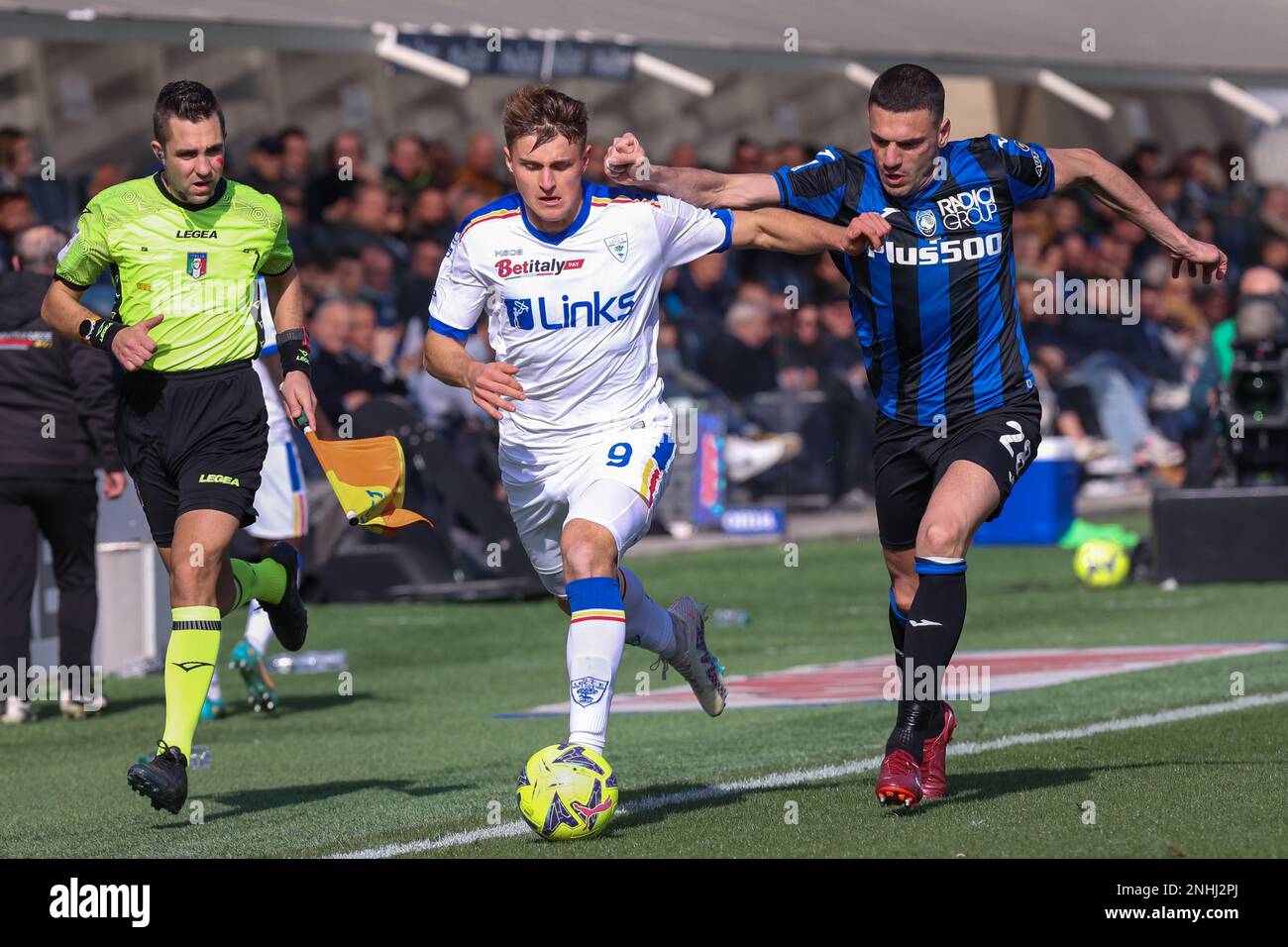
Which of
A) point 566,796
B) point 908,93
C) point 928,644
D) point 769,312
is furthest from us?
point 769,312

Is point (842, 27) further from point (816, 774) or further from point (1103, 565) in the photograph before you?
point (816, 774)

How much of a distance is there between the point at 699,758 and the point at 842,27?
1583 cm

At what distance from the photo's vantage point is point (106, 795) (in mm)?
8156

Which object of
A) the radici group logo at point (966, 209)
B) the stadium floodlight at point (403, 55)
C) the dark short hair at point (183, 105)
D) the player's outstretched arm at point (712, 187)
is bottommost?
the radici group logo at point (966, 209)

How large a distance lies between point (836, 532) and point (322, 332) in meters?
6.11

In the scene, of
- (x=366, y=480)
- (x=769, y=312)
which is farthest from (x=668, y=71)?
(x=366, y=480)

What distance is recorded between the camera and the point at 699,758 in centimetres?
857

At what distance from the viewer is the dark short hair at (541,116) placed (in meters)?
6.96

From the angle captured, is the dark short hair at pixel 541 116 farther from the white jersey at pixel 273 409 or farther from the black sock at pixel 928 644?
the white jersey at pixel 273 409

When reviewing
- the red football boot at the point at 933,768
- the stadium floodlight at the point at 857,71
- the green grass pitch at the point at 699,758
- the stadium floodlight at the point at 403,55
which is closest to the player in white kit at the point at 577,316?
the green grass pitch at the point at 699,758

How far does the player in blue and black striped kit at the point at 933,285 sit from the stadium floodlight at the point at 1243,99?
1985cm

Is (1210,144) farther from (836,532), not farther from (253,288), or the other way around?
(253,288)

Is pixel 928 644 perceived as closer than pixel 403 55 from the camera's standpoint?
Yes
